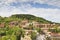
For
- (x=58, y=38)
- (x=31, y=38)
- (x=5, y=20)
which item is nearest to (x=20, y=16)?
(x=5, y=20)

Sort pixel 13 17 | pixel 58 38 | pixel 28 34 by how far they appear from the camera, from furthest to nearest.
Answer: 1. pixel 13 17
2. pixel 58 38
3. pixel 28 34

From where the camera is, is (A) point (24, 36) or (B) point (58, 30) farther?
(B) point (58, 30)

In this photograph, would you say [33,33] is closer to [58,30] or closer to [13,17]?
[58,30]

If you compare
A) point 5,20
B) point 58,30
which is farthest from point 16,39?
point 5,20

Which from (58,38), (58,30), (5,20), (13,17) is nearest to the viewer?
(58,38)

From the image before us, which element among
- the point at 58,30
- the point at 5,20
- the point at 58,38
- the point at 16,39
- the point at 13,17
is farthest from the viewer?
the point at 13,17

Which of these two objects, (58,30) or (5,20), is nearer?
(58,30)

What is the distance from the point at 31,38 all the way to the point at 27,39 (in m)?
0.23

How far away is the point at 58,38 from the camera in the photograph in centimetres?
1321

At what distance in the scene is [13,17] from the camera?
2438 cm

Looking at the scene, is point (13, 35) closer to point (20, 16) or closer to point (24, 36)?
point (24, 36)

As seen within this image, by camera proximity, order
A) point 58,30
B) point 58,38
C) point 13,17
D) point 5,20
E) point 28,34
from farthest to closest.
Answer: point 13,17 → point 5,20 → point 58,30 → point 58,38 → point 28,34

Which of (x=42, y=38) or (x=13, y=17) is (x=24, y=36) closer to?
(x=42, y=38)

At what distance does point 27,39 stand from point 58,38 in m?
2.56
